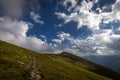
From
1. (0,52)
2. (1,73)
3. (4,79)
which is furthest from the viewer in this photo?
(0,52)

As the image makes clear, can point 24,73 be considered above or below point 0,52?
below

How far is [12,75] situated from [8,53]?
27156 mm

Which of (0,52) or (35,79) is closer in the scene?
(35,79)

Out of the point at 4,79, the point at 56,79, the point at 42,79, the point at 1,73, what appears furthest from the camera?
the point at 56,79

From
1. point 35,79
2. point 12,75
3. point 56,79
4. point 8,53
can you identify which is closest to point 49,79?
point 56,79

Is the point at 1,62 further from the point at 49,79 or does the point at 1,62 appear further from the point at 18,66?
the point at 49,79

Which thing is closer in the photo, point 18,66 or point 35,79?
point 35,79

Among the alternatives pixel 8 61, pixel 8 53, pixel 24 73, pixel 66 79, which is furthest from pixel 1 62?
pixel 66 79

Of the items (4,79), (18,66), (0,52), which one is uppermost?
(0,52)

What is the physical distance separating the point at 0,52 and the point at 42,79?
27.3m

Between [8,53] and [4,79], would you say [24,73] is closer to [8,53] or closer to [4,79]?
[4,79]

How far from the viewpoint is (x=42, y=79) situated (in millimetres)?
55812

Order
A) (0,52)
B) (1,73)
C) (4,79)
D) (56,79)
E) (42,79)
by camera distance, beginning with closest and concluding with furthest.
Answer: (4,79) → (1,73) → (42,79) → (56,79) → (0,52)

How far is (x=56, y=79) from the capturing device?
61406 mm
